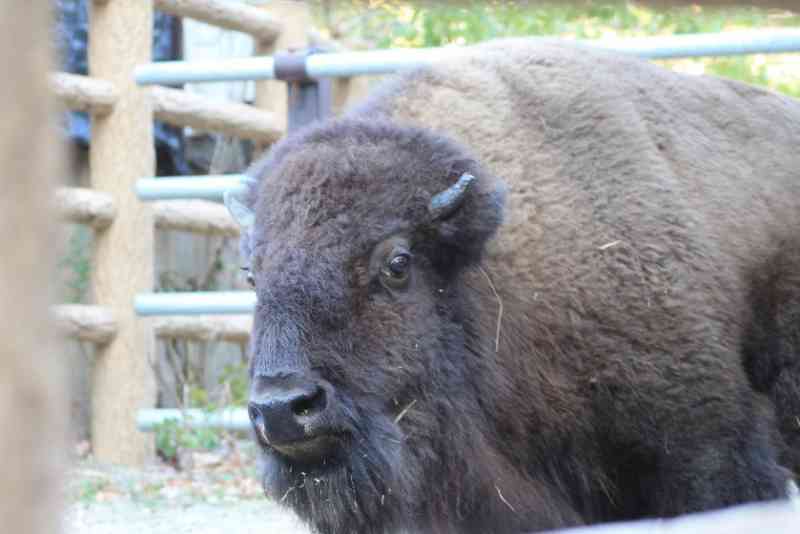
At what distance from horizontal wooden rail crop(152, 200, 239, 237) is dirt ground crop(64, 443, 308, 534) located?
1.57 m

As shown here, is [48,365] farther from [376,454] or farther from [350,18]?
[350,18]

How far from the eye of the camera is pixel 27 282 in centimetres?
66

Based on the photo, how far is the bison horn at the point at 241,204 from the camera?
4211 mm

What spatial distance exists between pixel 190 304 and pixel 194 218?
3.56 ft

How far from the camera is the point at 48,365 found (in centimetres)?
67

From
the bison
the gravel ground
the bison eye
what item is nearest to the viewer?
the bison

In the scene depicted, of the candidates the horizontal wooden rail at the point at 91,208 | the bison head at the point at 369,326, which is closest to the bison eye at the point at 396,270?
the bison head at the point at 369,326

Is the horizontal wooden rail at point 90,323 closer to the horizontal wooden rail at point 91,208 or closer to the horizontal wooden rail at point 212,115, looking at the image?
the horizontal wooden rail at point 91,208

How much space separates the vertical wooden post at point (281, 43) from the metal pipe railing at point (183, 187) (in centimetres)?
160

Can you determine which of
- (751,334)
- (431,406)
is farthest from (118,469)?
(751,334)

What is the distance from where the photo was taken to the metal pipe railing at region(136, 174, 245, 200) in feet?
23.4

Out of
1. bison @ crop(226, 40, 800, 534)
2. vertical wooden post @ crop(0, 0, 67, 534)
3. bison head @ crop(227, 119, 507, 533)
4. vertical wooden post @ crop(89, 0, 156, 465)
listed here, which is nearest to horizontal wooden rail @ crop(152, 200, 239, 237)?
vertical wooden post @ crop(89, 0, 156, 465)

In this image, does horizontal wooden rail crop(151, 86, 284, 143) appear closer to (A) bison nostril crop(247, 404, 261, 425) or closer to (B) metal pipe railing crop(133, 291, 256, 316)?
(B) metal pipe railing crop(133, 291, 256, 316)

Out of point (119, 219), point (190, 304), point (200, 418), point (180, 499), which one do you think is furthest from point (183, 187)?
point (180, 499)
